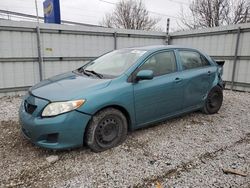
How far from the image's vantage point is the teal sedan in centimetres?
259

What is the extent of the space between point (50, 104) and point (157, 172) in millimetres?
1587

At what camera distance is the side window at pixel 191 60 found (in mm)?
3912

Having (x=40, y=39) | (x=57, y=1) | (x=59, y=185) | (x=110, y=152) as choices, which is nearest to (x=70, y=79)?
(x=110, y=152)

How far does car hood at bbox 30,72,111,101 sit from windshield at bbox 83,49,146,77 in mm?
340

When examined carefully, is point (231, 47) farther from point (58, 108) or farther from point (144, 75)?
point (58, 108)

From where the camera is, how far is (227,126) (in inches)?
157

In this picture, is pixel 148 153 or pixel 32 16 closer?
pixel 148 153

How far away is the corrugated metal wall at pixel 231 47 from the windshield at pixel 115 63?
5106 mm

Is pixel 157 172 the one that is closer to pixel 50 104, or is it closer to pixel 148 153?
pixel 148 153

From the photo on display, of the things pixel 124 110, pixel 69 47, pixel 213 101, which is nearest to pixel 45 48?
pixel 69 47

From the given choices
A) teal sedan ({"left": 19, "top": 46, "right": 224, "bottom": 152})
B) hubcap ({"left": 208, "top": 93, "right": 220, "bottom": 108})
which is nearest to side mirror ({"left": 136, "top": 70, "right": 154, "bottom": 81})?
teal sedan ({"left": 19, "top": 46, "right": 224, "bottom": 152})

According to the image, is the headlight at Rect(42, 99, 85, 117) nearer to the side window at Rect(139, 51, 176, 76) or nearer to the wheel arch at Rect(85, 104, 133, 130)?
the wheel arch at Rect(85, 104, 133, 130)

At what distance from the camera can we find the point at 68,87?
2.83m

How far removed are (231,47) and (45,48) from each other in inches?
253
